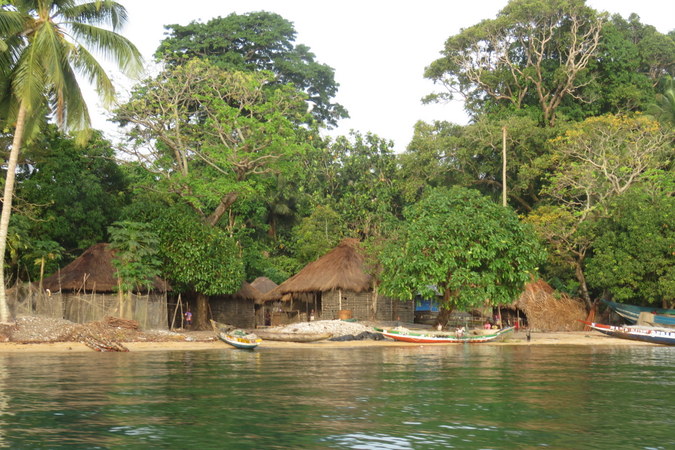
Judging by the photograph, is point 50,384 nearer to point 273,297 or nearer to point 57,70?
point 57,70

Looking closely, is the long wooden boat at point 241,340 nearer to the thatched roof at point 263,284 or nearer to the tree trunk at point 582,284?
the thatched roof at point 263,284

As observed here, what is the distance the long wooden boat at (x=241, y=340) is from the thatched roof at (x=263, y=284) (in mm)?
17100

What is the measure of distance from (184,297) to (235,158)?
710 centimetres

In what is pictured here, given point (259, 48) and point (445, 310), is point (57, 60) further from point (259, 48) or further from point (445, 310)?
point (259, 48)

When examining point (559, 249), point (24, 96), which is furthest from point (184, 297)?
point (559, 249)

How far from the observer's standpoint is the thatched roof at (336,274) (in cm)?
3516

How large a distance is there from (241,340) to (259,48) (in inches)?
1413

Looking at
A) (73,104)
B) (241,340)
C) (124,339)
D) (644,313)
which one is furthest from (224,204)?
(644,313)

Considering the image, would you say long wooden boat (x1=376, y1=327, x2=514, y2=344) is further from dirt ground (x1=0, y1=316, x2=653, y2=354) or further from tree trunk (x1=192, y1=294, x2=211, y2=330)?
tree trunk (x1=192, y1=294, x2=211, y2=330)

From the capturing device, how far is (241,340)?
25.3m

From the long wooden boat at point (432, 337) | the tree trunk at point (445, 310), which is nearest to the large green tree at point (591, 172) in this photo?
the tree trunk at point (445, 310)

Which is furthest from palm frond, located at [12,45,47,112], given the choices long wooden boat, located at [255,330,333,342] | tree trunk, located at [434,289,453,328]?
tree trunk, located at [434,289,453,328]

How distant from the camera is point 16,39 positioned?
984 inches

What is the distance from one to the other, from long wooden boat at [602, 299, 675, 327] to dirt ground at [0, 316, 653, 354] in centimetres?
→ 204
